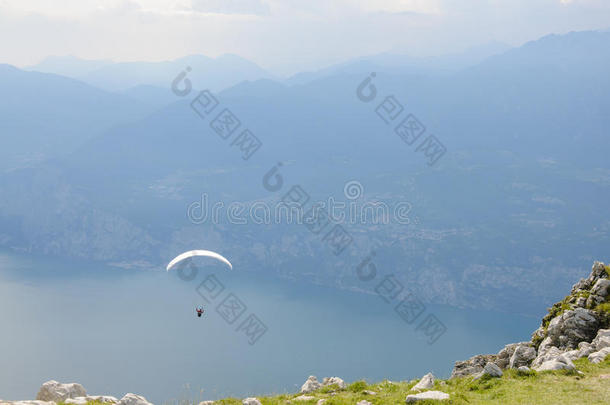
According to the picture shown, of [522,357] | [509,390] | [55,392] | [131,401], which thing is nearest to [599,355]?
[522,357]

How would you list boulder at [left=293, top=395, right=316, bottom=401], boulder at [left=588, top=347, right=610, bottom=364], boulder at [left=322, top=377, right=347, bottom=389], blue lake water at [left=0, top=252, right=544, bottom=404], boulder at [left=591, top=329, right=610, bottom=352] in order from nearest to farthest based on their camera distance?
boulder at [left=293, top=395, right=316, bottom=401]
boulder at [left=588, top=347, right=610, bottom=364]
boulder at [left=322, top=377, right=347, bottom=389]
boulder at [left=591, top=329, right=610, bottom=352]
blue lake water at [left=0, top=252, right=544, bottom=404]

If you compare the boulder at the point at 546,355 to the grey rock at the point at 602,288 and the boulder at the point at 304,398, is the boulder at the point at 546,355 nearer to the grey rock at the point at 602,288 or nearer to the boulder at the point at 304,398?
the grey rock at the point at 602,288

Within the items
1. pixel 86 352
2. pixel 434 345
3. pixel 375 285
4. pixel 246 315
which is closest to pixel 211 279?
pixel 246 315

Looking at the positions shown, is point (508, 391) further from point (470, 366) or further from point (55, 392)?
point (55, 392)
